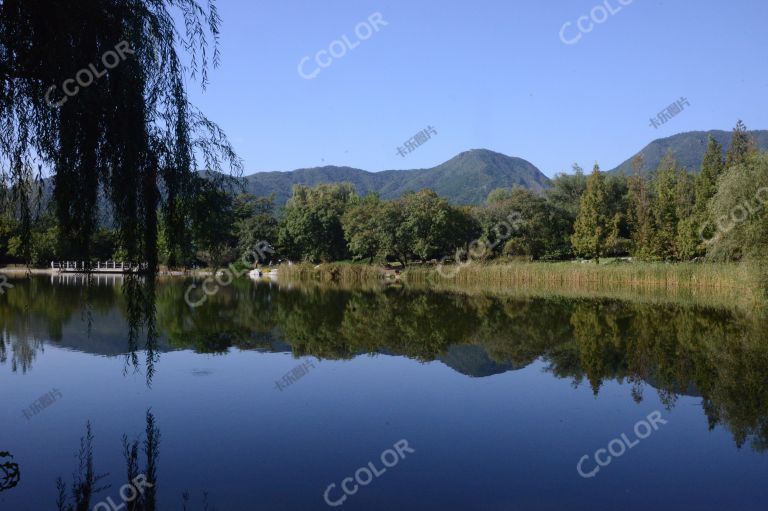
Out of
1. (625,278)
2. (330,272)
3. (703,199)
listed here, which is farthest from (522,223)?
(330,272)

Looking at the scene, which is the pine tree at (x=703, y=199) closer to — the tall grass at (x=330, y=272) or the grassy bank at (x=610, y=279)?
the grassy bank at (x=610, y=279)

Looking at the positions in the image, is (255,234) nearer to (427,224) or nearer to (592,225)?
(427,224)

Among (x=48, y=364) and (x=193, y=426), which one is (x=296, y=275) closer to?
(x=48, y=364)

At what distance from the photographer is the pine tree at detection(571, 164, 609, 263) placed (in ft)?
156

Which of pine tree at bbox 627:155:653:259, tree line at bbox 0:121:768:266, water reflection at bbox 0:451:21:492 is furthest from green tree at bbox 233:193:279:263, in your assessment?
water reflection at bbox 0:451:21:492

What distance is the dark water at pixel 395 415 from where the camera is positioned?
19.5 ft

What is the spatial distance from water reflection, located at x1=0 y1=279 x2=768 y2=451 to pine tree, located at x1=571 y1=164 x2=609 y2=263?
73.9 ft

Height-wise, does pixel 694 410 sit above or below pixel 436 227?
below

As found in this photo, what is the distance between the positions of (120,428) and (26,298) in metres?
22.7

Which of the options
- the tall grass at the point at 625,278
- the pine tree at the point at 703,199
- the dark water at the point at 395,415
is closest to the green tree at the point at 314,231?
the tall grass at the point at 625,278

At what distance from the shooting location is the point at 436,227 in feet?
173

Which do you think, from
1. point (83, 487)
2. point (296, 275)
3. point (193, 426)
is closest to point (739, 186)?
point (193, 426)

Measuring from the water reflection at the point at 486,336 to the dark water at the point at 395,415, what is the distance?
10cm

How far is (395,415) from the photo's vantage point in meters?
8.86
